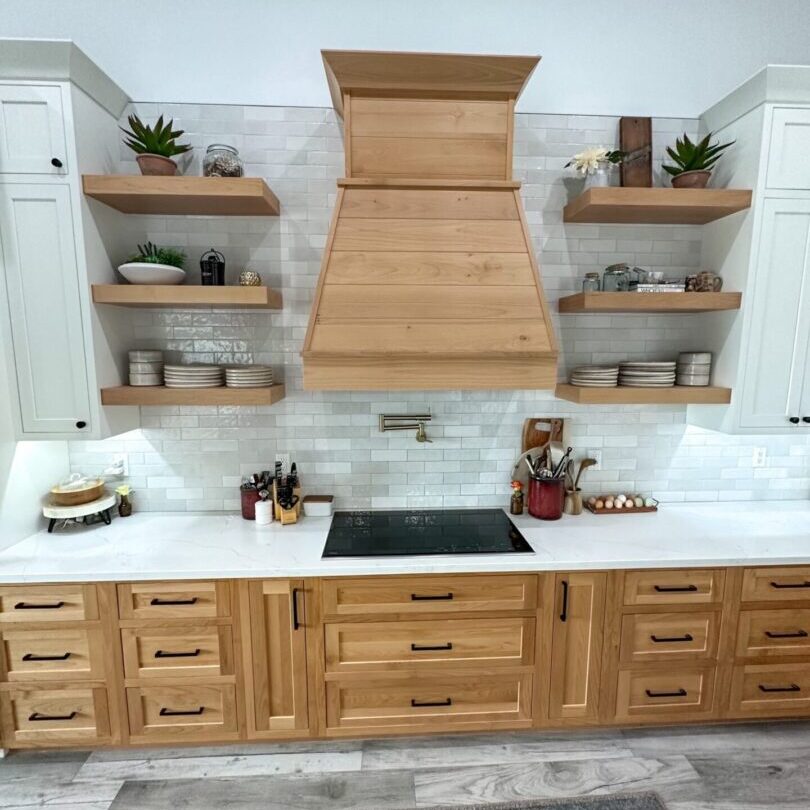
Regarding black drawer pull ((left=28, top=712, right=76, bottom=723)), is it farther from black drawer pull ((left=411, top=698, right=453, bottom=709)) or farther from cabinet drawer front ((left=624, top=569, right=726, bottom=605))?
cabinet drawer front ((left=624, top=569, right=726, bottom=605))

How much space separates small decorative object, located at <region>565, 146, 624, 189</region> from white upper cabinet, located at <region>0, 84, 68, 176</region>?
219cm

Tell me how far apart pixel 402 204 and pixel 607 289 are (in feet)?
3.50

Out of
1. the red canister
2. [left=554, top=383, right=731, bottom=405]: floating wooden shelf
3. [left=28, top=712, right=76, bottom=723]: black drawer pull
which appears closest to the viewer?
[left=28, top=712, right=76, bottom=723]: black drawer pull

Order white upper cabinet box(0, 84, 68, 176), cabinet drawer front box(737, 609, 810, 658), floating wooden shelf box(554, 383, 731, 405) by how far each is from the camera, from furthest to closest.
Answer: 1. floating wooden shelf box(554, 383, 731, 405)
2. cabinet drawer front box(737, 609, 810, 658)
3. white upper cabinet box(0, 84, 68, 176)

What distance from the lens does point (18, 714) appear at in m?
1.83

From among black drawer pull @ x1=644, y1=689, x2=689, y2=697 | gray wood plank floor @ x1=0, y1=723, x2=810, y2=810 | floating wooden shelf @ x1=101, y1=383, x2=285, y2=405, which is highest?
floating wooden shelf @ x1=101, y1=383, x2=285, y2=405

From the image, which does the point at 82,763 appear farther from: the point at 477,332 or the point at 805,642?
the point at 805,642

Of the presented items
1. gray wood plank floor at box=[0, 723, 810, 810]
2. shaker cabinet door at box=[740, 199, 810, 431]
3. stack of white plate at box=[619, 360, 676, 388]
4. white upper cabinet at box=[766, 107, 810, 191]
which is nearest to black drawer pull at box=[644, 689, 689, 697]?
gray wood plank floor at box=[0, 723, 810, 810]

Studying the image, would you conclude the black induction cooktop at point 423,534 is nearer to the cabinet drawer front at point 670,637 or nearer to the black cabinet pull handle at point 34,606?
the cabinet drawer front at point 670,637

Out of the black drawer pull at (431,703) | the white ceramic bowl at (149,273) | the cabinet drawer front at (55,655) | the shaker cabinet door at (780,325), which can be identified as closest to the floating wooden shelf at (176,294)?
the white ceramic bowl at (149,273)

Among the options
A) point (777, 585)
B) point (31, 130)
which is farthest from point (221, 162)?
point (777, 585)

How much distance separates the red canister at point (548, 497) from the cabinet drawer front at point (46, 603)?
1.99 meters

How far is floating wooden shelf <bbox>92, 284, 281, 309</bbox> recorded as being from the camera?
185 cm

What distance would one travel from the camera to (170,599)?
1772 mm
